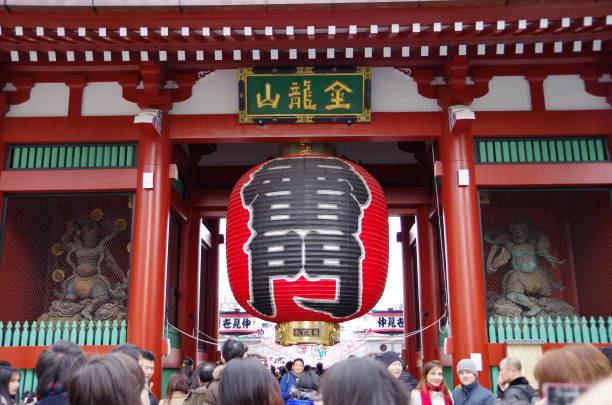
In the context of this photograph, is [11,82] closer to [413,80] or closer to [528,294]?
[413,80]

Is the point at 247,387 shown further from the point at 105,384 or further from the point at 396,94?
the point at 396,94

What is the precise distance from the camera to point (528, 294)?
7.95 meters

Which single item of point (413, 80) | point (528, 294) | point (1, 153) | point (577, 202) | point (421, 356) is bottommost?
point (421, 356)

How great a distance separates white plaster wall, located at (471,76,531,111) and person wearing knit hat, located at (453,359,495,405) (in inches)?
162

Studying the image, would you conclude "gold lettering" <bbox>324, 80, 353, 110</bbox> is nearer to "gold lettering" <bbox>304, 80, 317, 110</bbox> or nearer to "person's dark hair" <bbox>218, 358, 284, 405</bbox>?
"gold lettering" <bbox>304, 80, 317, 110</bbox>

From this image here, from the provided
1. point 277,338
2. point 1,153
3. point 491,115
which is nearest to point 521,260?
point 491,115

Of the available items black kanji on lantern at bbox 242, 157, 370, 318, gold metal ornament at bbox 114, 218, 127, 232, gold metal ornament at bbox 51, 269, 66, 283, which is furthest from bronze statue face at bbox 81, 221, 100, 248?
black kanji on lantern at bbox 242, 157, 370, 318

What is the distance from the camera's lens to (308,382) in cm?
705

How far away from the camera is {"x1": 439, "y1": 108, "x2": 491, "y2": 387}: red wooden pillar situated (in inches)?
270

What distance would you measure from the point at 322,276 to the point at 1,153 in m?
4.52

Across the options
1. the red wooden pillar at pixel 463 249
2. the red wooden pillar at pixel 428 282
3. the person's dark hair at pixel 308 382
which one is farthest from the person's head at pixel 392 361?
the red wooden pillar at pixel 428 282

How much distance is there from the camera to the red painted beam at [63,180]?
7641mm

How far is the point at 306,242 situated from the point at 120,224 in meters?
3.79

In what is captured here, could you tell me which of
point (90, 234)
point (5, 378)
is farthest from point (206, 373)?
point (90, 234)
